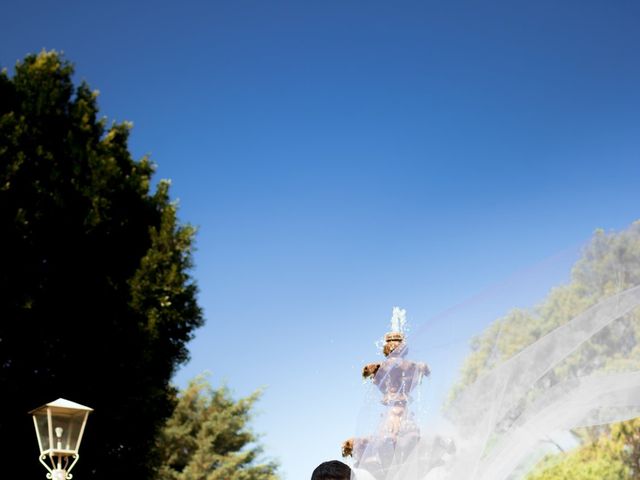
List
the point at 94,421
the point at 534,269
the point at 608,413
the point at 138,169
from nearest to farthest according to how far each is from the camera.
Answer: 1. the point at 608,413
2. the point at 534,269
3. the point at 94,421
4. the point at 138,169

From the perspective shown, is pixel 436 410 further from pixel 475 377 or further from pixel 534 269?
pixel 534 269

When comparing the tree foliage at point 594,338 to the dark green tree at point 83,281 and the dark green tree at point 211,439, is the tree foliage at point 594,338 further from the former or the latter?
the dark green tree at point 211,439

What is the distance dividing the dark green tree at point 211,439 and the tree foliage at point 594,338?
103ft

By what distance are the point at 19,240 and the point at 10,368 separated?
2152 mm

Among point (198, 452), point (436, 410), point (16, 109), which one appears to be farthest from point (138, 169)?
point (198, 452)

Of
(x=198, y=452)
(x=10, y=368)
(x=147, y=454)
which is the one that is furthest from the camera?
(x=198, y=452)

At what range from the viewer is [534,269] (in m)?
Result: 2.35

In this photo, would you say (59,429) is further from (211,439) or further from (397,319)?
(211,439)

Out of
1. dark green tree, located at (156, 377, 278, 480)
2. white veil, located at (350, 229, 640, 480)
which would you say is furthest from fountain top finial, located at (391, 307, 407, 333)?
dark green tree, located at (156, 377, 278, 480)

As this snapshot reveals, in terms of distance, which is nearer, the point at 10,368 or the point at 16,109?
the point at 10,368

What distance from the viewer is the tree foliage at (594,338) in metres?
2.09

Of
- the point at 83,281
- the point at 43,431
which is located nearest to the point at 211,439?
the point at 83,281

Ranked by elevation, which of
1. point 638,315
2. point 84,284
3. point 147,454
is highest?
point 84,284

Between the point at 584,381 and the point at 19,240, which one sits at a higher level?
the point at 19,240
